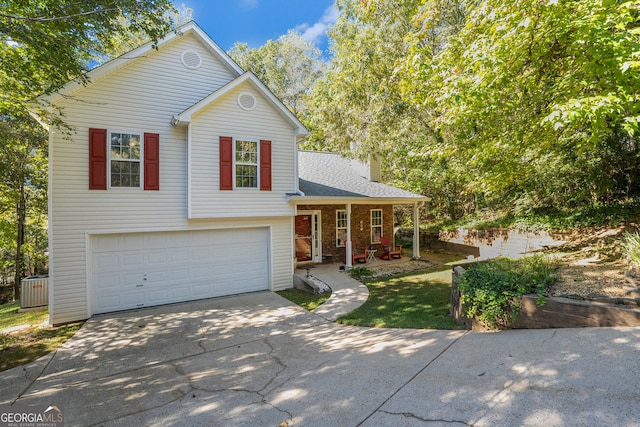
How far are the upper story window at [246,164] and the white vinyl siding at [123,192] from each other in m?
0.66

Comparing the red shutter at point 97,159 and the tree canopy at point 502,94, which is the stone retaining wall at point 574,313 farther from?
the red shutter at point 97,159

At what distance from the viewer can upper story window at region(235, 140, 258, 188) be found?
31.1 feet

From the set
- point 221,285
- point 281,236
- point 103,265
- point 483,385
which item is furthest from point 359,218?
point 483,385

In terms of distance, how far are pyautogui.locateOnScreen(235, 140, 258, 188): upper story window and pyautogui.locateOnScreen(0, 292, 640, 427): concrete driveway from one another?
15.2 ft

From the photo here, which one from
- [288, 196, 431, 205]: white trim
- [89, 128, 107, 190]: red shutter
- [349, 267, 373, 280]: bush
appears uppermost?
[89, 128, 107, 190]: red shutter

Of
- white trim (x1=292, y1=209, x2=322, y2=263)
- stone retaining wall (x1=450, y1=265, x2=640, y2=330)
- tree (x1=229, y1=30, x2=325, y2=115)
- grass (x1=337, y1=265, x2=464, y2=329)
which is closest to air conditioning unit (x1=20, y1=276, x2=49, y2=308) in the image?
white trim (x1=292, y1=209, x2=322, y2=263)

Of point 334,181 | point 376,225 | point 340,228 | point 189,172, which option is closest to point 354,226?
point 340,228

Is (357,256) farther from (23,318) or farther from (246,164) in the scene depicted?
(23,318)

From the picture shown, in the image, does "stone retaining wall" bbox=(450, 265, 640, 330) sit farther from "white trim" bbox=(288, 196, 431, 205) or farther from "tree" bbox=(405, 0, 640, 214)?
"white trim" bbox=(288, 196, 431, 205)

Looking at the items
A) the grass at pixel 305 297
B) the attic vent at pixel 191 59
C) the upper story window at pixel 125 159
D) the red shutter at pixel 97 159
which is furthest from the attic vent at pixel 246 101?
the grass at pixel 305 297

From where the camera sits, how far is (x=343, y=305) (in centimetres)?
807

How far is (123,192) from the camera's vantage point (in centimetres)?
811

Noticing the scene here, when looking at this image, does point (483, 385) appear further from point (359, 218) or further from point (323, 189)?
point (359, 218)

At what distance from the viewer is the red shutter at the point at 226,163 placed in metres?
9.12
